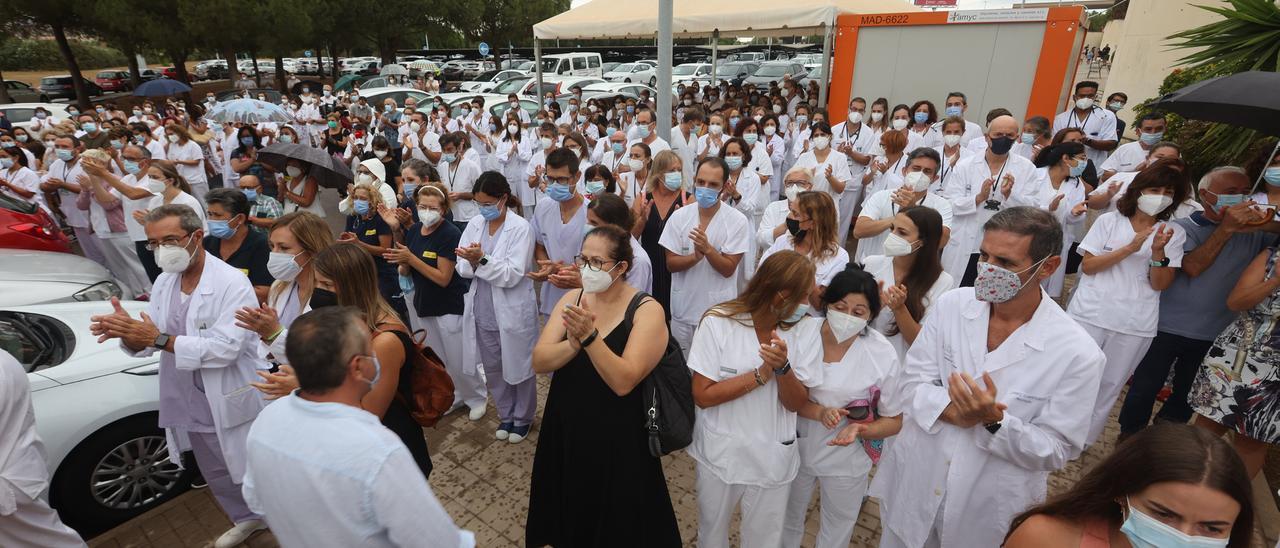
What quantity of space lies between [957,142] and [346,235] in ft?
20.7

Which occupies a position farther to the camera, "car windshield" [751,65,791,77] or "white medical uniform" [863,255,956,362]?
"car windshield" [751,65,791,77]

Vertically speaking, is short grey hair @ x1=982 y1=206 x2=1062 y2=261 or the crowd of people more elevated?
short grey hair @ x1=982 y1=206 x2=1062 y2=261

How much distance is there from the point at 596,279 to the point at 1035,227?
72.8 inches

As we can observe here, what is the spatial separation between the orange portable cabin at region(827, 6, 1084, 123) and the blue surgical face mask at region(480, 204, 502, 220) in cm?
928

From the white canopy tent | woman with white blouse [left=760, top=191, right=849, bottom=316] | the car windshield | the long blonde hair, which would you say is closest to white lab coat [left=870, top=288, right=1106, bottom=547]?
the long blonde hair

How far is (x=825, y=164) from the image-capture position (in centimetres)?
718

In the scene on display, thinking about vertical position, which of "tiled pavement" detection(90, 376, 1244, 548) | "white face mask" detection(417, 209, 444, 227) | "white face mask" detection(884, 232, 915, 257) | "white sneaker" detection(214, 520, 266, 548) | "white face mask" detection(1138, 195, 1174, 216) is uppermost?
"white face mask" detection(1138, 195, 1174, 216)

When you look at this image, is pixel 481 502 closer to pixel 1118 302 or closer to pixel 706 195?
pixel 706 195

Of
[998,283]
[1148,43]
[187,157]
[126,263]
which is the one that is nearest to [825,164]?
[998,283]

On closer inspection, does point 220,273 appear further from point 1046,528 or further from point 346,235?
point 1046,528

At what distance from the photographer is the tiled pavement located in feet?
11.8

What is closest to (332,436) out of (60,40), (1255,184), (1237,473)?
(1237,473)

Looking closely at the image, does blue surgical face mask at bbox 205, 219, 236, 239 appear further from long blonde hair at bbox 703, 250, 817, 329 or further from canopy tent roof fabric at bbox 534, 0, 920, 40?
canopy tent roof fabric at bbox 534, 0, 920, 40

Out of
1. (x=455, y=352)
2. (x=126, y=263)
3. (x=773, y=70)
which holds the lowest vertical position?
(x=126, y=263)
